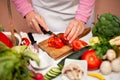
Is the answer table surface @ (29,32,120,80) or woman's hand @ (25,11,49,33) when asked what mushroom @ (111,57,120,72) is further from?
woman's hand @ (25,11,49,33)

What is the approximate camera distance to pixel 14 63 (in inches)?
20.7

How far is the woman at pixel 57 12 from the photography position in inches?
45.9

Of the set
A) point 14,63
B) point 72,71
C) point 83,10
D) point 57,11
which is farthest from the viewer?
point 57,11

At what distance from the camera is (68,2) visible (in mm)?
1306

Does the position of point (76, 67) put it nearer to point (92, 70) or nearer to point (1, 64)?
point (92, 70)

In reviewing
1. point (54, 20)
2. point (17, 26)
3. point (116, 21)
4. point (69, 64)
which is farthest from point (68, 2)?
point (17, 26)

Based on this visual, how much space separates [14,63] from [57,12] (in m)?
0.86

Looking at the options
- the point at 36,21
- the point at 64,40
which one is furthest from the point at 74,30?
the point at 36,21

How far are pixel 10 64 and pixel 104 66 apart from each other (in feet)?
1.54

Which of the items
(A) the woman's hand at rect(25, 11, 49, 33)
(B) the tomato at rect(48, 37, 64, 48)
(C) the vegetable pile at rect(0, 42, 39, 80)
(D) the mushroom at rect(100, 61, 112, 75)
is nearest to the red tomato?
(B) the tomato at rect(48, 37, 64, 48)

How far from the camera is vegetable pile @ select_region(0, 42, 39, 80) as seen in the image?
51 centimetres

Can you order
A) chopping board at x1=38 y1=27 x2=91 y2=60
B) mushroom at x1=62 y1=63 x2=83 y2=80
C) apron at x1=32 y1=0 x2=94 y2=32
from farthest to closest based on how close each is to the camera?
apron at x1=32 y1=0 x2=94 y2=32
chopping board at x1=38 y1=27 x2=91 y2=60
mushroom at x1=62 y1=63 x2=83 y2=80

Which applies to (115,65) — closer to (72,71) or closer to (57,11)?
(72,71)

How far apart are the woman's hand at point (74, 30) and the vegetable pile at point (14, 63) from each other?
521 millimetres
